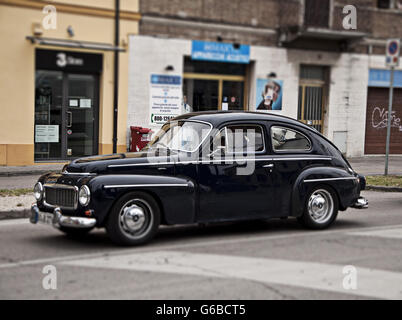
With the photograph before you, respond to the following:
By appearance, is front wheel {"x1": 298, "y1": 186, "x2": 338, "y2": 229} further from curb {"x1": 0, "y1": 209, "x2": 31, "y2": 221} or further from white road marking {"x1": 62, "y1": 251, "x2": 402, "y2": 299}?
curb {"x1": 0, "y1": 209, "x2": 31, "y2": 221}

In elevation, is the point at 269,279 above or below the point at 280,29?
below

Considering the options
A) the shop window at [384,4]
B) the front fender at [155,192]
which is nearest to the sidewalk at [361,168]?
the shop window at [384,4]

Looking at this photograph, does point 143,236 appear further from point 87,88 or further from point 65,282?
point 87,88

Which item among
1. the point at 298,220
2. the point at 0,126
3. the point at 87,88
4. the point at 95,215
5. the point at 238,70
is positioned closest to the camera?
the point at 95,215

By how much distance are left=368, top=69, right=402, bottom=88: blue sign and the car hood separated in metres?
16.6

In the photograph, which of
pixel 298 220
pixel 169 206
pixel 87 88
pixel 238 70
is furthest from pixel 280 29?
pixel 169 206

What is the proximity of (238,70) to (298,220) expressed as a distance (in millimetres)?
12626

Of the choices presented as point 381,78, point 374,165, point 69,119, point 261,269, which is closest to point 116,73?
point 69,119

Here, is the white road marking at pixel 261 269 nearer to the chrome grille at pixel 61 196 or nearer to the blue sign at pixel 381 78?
the chrome grille at pixel 61 196

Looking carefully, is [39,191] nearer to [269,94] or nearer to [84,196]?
[84,196]

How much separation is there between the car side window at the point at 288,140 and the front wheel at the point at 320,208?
64 cm

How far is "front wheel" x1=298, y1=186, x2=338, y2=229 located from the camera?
8539 millimetres

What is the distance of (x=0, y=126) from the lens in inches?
667

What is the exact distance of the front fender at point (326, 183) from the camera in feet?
27.4
